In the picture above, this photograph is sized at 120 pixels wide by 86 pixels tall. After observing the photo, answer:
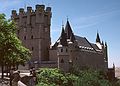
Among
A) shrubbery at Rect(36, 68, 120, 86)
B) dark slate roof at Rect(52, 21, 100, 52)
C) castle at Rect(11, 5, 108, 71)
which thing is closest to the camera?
shrubbery at Rect(36, 68, 120, 86)

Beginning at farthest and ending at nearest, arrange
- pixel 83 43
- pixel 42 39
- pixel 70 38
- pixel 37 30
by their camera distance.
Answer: pixel 83 43, pixel 37 30, pixel 42 39, pixel 70 38

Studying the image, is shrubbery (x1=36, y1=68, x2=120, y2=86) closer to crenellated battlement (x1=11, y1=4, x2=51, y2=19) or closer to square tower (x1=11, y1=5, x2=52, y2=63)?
square tower (x1=11, y1=5, x2=52, y2=63)

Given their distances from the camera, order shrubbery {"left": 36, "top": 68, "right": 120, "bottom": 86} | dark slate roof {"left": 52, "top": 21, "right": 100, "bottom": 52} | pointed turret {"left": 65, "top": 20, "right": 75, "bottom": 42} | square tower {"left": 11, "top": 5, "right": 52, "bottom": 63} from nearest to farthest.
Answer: shrubbery {"left": 36, "top": 68, "right": 120, "bottom": 86}, dark slate roof {"left": 52, "top": 21, "right": 100, "bottom": 52}, pointed turret {"left": 65, "top": 20, "right": 75, "bottom": 42}, square tower {"left": 11, "top": 5, "right": 52, "bottom": 63}

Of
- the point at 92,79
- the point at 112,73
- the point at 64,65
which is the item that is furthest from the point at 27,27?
the point at 92,79

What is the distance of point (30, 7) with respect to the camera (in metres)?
98.6

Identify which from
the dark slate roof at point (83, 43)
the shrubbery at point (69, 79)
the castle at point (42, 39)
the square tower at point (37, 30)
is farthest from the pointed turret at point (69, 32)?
the shrubbery at point (69, 79)

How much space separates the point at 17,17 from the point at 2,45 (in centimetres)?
6800

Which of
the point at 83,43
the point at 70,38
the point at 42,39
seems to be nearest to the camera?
the point at 70,38

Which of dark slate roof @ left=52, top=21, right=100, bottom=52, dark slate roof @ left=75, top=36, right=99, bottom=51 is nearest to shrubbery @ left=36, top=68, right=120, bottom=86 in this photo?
dark slate roof @ left=52, top=21, right=100, bottom=52

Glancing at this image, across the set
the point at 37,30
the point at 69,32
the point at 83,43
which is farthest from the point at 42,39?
the point at 83,43

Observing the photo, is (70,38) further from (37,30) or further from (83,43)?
(83,43)

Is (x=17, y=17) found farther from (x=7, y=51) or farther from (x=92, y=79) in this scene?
(x=7, y=51)

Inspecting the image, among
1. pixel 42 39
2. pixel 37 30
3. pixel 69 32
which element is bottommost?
pixel 42 39

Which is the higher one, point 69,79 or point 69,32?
point 69,32
